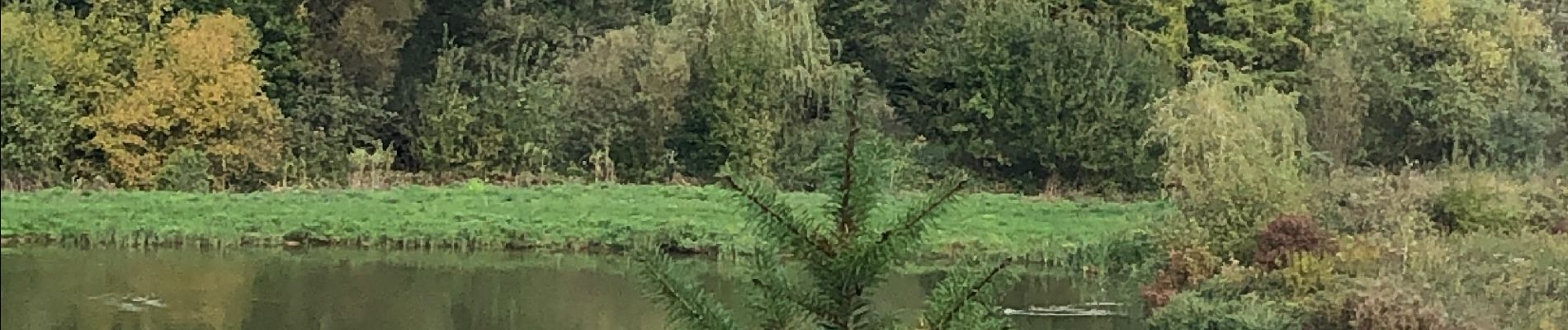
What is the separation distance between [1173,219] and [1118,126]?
580 cm

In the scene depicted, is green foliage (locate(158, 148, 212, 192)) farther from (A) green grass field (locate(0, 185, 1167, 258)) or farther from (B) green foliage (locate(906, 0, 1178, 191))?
(B) green foliage (locate(906, 0, 1178, 191))

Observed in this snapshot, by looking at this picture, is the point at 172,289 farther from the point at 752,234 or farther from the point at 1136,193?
the point at 1136,193

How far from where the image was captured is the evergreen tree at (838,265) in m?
1.26

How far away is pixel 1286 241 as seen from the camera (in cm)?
648

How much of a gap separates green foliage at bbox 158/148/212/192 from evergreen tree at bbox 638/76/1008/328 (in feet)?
32.4

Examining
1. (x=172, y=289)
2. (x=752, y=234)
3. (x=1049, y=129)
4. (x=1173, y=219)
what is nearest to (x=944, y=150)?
(x=1049, y=129)

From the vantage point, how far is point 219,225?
33.8ft

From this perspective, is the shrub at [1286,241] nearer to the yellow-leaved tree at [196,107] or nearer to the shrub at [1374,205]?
the shrub at [1374,205]

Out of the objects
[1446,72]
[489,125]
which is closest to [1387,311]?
[1446,72]

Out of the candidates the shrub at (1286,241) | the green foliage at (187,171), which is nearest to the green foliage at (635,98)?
the green foliage at (187,171)

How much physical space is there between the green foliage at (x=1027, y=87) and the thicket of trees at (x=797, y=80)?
0.8 inches

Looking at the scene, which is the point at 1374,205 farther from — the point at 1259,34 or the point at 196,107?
the point at 196,107

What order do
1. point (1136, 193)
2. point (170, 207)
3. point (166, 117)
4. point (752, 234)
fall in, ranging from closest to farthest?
point (752, 234)
point (170, 207)
point (166, 117)
point (1136, 193)

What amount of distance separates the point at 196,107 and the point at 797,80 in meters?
4.36
